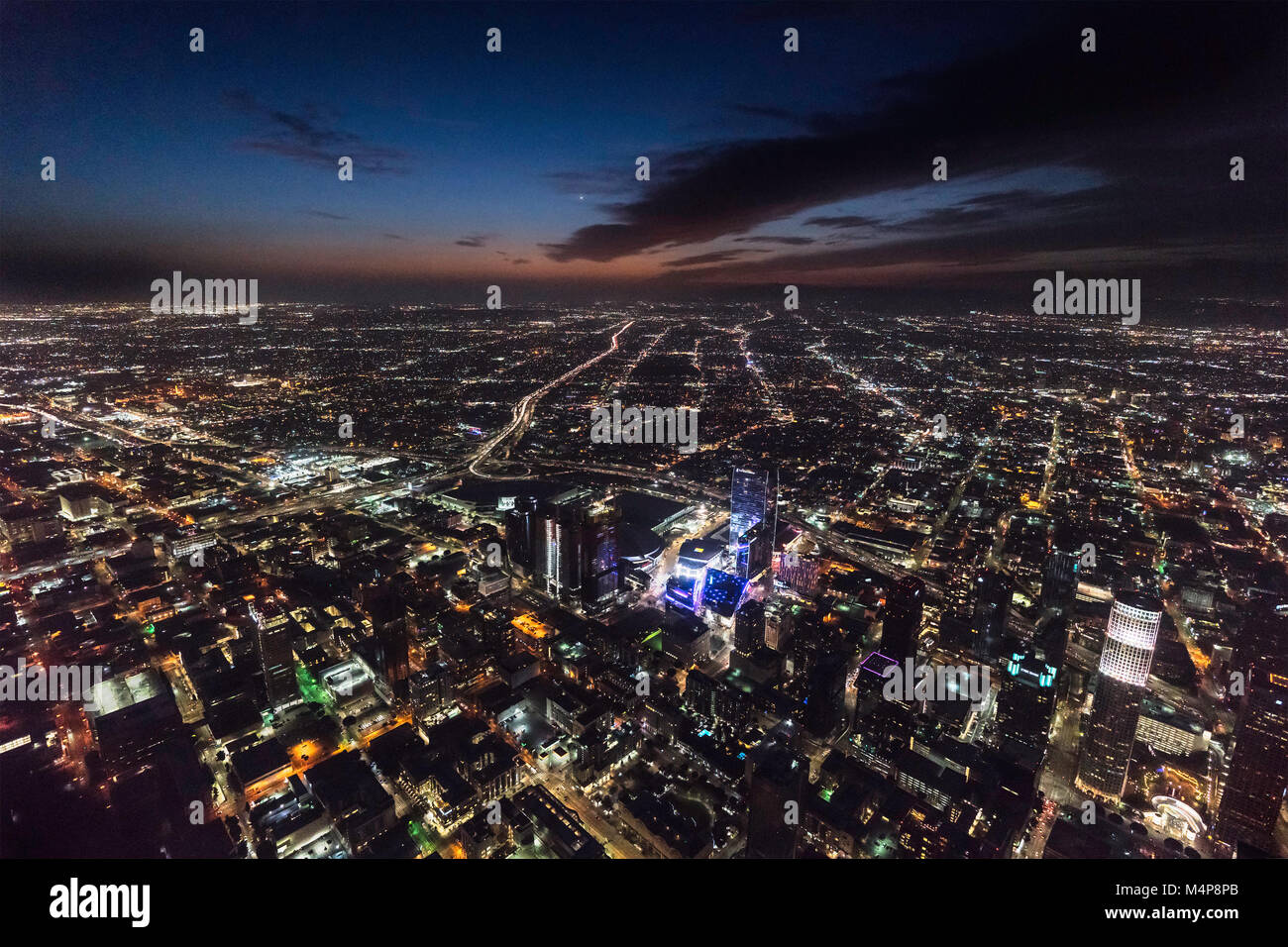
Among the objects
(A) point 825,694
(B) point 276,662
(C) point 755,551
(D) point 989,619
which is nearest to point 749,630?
(A) point 825,694

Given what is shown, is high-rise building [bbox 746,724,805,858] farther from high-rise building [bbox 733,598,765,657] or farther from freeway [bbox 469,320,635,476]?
freeway [bbox 469,320,635,476]

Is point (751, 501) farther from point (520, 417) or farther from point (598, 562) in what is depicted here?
point (520, 417)

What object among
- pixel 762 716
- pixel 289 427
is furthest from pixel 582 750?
pixel 289 427

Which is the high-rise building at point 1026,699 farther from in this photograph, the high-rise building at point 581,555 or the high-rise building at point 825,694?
the high-rise building at point 581,555

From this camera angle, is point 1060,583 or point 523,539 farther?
point 523,539
